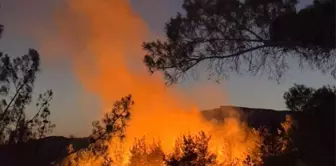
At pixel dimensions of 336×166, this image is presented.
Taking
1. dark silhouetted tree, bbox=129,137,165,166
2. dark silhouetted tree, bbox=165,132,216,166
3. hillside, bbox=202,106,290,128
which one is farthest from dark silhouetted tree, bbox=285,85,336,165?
hillside, bbox=202,106,290,128

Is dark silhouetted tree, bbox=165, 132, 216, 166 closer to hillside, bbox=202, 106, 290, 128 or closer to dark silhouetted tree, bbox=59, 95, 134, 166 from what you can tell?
dark silhouetted tree, bbox=59, 95, 134, 166

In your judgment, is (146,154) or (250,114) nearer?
(146,154)

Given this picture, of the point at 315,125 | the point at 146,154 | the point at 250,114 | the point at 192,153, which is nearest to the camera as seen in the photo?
the point at 315,125

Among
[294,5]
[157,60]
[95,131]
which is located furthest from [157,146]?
[294,5]

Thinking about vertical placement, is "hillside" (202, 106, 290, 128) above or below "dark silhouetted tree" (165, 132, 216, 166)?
above

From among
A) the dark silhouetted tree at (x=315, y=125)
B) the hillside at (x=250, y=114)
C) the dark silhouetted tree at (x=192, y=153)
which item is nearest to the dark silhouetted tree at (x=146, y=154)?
the dark silhouetted tree at (x=192, y=153)

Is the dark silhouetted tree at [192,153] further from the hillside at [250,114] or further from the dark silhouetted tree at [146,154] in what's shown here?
the hillside at [250,114]

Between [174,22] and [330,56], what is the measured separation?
3.94 metres

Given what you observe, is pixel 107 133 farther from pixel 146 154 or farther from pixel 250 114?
pixel 250 114

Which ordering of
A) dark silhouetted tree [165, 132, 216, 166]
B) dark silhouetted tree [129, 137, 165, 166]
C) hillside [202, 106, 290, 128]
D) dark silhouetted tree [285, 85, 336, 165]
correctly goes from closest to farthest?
dark silhouetted tree [285, 85, 336, 165]
dark silhouetted tree [165, 132, 216, 166]
dark silhouetted tree [129, 137, 165, 166]
hillside [202, 106, 290, 128]

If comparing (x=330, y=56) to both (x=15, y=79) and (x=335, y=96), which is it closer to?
(x=335, y=96)

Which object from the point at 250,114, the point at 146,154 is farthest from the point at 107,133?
the point at 250,114

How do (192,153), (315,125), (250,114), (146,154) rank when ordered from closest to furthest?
(315,125) < (192,153) < (146,154) < (250,114)

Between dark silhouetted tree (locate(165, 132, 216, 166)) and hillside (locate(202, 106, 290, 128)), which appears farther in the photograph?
hillside (locate(202, 106, 290, 128))
